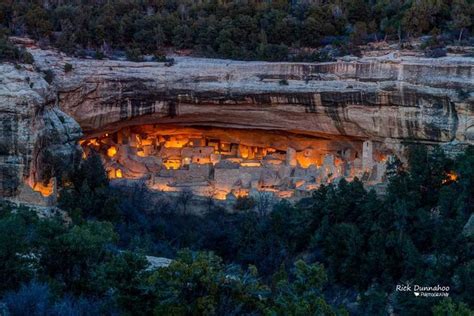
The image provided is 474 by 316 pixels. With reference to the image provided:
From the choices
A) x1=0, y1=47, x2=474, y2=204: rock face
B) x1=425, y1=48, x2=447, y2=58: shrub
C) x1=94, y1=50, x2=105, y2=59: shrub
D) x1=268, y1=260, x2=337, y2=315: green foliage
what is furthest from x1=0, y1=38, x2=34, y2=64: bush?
x1=268, y1=260, x2=337, y2=315: green foliage

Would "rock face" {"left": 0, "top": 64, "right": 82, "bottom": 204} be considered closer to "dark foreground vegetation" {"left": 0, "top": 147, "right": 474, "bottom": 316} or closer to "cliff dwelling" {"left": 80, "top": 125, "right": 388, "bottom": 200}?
"dark foreground vegetation" {"left": 0, "top": 147, "right": 474, "bottom": 316}

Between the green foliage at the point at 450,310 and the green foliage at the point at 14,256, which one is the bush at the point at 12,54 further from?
the green foliage at the point at 450,310

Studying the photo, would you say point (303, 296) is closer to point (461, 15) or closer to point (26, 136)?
point (26, 136)

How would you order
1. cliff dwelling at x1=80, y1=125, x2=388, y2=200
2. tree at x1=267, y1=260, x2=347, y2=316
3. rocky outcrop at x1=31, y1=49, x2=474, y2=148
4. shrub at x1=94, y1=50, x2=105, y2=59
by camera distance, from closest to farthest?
tree at x1=267, y1=260, x2=347, y2=316 → rocky outcrop at x1=31, y1=49, x2=474, y2=148 → cliff dwelling at x1=80, y1=125, x2=388, y2=200 → shrub at x1=94, y1=50, x2=105, y2=59

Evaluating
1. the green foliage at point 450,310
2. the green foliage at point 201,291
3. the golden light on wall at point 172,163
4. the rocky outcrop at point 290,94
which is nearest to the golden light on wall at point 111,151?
the rocky outcrop at point 290,94

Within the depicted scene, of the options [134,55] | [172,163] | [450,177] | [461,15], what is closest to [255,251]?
[450,177]

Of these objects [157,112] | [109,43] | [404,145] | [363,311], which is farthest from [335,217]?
[109,43]
